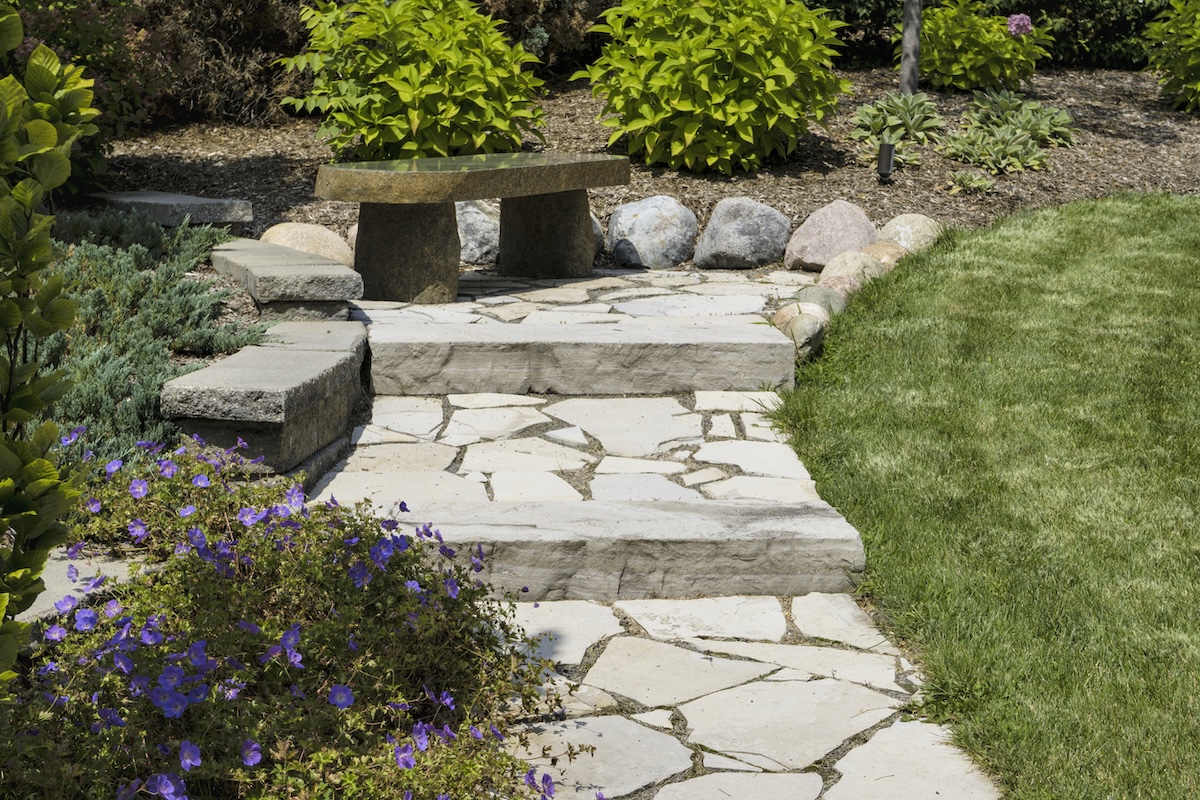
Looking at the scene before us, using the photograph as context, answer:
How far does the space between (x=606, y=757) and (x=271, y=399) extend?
169 centimetres

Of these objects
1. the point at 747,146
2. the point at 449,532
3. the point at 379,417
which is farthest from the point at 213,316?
the point at 747,146

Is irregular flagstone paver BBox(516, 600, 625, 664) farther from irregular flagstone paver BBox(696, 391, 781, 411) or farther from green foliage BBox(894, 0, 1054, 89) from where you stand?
green foliage BBox(894, 0, 1054, 89)

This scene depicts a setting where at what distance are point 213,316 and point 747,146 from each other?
4.78m

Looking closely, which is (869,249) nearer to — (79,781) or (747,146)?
(747,146)

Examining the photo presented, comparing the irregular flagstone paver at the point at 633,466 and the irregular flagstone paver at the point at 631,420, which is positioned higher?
the irregular flagstone paver at the point at 633,466

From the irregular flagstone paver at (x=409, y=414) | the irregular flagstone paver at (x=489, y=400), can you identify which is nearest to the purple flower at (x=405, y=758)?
the irregular flagstone paver at (x=409, y=414)

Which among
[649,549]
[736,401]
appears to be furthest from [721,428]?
[649,549]

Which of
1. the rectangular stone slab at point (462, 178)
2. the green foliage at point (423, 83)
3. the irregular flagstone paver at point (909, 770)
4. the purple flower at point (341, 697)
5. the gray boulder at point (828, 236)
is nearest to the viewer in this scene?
the purple flower at point (341, 697)

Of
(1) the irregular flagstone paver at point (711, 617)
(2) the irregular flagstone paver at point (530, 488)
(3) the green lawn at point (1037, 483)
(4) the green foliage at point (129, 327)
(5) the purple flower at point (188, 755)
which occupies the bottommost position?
(1) the irregular flagstone paver at point (711, 617)

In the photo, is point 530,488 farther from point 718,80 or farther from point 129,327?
point 718,80

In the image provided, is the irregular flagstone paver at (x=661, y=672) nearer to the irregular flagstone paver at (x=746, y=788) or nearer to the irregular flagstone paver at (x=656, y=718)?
the irregular flagstone paver at (x=656, y=718)

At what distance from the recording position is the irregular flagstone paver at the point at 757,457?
14.2ft

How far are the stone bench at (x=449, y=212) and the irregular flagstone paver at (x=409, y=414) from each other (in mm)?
1205

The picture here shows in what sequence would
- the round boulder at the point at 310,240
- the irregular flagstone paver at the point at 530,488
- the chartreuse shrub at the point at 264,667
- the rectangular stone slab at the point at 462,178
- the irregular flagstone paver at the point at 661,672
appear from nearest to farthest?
the chartreuse shrub at the point at 264,667 < the irregular flagstone paver at the point at 661,672 < the irregular flagstone paver at the point at 530,488 < the rectangular stone slab at the point at 462,178 < the round boulder at the point at 310,240
